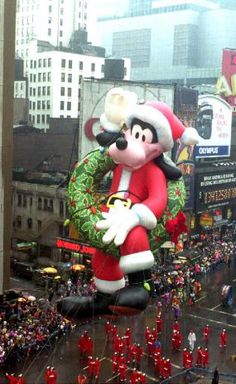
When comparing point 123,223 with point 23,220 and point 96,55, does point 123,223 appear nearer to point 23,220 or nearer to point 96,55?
point 23,220

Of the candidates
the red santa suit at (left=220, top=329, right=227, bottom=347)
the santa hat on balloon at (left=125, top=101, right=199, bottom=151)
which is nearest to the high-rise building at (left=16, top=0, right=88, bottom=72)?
the red santa suit at (left=220, top=329, right=227, bottom=347)

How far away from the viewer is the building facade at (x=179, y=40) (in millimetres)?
116562

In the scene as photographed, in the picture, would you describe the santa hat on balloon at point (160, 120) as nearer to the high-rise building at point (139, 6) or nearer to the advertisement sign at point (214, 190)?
the advertisement sign at point (214, 190)

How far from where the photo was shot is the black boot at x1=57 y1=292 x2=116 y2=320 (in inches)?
495

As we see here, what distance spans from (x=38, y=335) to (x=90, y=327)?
3.86 metres

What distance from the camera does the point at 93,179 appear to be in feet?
44.3

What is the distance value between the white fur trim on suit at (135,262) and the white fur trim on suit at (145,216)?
585 mm

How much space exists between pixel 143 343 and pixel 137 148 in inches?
513

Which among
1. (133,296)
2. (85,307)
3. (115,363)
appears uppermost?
(133,296)

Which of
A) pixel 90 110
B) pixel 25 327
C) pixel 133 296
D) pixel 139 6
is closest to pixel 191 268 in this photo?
pixel 90 110

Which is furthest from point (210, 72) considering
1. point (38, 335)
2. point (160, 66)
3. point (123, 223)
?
point (123, 223)

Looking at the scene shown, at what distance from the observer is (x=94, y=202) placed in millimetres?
13094

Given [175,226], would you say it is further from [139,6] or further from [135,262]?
[139,6]

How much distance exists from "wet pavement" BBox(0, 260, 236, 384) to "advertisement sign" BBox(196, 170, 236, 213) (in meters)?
13.7
